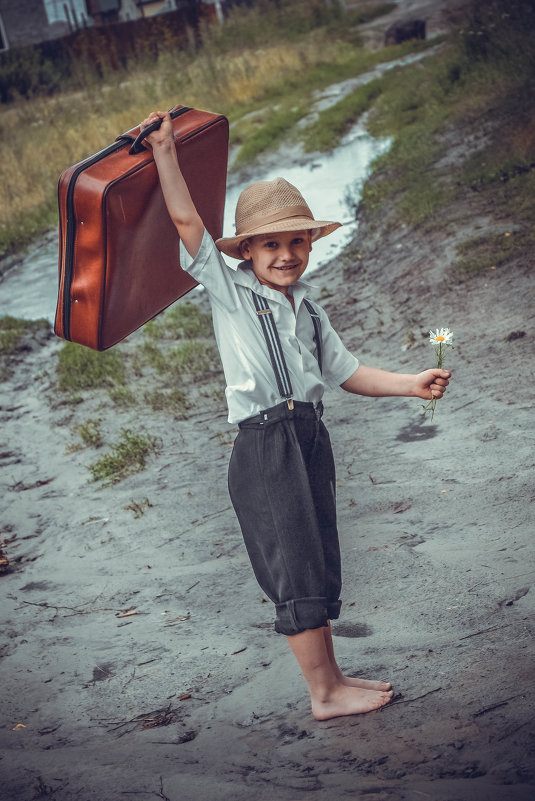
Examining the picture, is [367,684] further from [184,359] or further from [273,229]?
[184,359]

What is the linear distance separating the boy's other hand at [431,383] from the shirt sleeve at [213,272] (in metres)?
0.64

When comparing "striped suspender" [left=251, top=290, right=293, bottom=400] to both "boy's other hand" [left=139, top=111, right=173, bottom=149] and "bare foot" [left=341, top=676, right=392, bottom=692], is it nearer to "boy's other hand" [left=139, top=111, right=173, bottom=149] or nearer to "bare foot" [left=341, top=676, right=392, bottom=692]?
"boy's other hand" [left=139, top=111, right=173, bottom=149]

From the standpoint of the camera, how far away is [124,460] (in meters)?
5.66

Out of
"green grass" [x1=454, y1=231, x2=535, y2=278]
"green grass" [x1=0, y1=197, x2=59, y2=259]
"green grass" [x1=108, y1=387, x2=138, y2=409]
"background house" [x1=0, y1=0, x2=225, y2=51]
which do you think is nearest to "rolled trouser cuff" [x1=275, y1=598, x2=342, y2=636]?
"green grass" [x1=108, y1=387, x2=138, y2=409]

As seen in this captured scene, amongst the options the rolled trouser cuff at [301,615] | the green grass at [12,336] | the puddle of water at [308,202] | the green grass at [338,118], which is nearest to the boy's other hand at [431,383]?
the rolled trouser cuff at [301,615]

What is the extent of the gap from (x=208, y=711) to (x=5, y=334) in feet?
22.3

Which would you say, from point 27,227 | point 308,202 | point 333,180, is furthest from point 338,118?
point 27,227

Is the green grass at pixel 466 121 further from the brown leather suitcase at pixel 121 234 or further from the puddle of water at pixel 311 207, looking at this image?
the brown leather suitcase at pixel 121 234

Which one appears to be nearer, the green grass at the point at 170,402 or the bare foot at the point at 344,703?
the bare foot at the point at 344,703

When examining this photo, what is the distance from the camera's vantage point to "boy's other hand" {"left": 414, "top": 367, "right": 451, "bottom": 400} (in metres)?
2.85

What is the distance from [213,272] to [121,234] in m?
0.30

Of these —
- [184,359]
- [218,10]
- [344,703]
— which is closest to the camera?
[344,703]

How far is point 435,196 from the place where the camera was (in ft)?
30.7

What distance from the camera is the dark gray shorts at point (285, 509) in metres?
2.66
